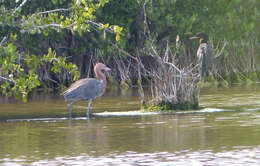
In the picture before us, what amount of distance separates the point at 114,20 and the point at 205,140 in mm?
16283

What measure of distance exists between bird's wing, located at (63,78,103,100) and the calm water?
52 centimetres

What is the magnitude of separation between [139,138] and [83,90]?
15.6 ft

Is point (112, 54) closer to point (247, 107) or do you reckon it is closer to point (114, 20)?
point (114, 20)

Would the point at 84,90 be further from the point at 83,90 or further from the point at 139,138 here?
the point at 139,138

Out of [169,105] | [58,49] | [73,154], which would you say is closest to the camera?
[73,154]

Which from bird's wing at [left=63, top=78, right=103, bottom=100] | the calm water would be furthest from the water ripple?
bird's wing at [left=63, top=78, right=103, bottom=100]

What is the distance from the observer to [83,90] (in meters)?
16.8

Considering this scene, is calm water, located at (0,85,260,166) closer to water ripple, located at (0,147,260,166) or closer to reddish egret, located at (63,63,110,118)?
water ripple, located at (0,147,260,166)

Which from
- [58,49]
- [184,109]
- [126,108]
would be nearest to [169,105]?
[184,109]

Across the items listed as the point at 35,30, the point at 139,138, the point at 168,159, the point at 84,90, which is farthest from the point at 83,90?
the point at 168,159

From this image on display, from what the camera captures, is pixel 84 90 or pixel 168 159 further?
pixel 84 90

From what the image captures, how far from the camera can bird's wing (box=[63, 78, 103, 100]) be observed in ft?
55.1

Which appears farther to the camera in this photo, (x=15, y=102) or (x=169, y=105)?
(x=15, y=102)

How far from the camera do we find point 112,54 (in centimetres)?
2791
